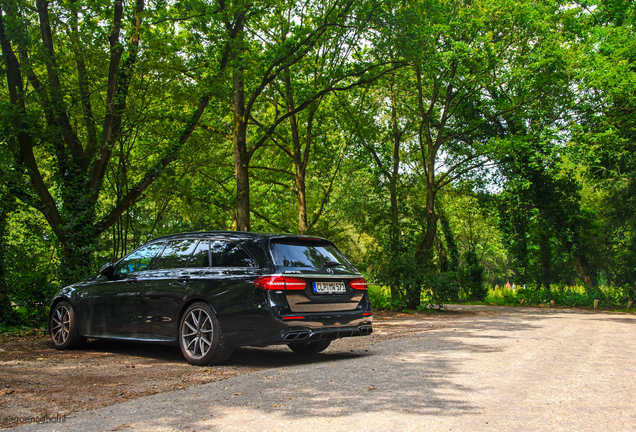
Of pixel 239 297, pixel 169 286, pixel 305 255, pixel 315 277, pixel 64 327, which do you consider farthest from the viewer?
pixel 64 327

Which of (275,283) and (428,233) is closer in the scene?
(275,283)

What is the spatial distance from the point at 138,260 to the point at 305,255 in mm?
2669

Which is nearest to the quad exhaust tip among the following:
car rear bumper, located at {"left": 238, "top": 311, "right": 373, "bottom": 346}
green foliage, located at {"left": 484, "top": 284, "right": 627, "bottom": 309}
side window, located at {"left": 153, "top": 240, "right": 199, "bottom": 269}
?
car rear bumper, located at {"left": 238, "top": 311, "right": 373, "bottom": 346}

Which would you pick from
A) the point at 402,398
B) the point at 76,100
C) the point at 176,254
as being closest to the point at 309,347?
the point at 176,254

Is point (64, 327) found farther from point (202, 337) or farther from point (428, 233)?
point (428, 233)

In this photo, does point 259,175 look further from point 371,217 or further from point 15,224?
point 15,224

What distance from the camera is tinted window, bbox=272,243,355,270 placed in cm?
626

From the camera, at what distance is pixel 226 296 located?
6129 millimetres

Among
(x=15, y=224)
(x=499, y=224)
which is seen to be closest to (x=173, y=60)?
(x=15, y=224)

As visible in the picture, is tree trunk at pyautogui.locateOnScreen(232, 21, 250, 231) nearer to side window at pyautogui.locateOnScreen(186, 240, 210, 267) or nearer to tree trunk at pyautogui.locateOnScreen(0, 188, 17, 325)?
tree trunk at pyautogui.locateOnScreen(0, 188, 17, 325)

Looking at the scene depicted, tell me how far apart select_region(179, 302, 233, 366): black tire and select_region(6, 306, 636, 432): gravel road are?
2.04ft

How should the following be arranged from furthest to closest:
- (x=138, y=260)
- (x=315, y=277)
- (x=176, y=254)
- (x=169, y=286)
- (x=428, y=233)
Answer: (x=428, y=233) → (x=138, y=260) → (x=176, y=254) → (x=169, y=286) → (x=315, y=277)

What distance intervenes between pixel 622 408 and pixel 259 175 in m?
21.1

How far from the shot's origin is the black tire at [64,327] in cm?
774
